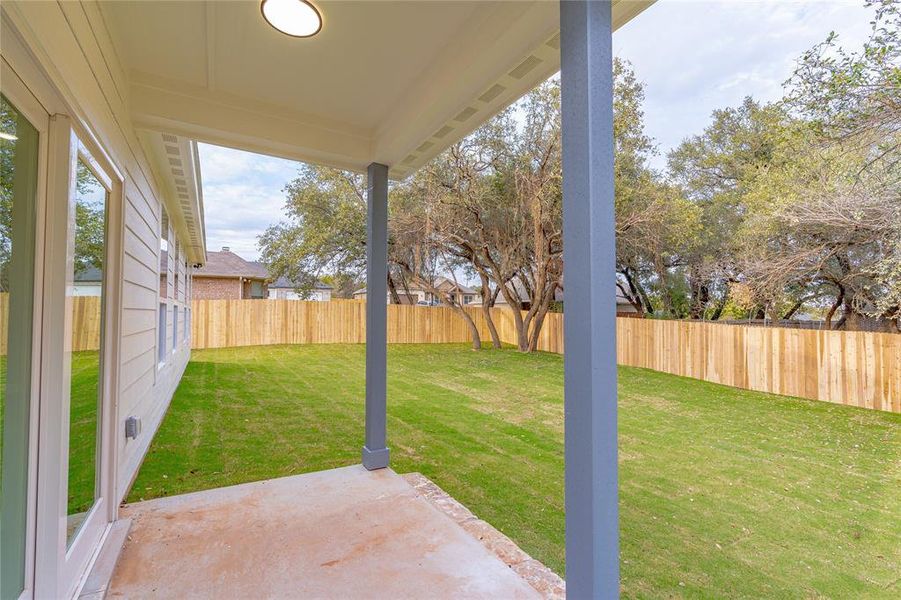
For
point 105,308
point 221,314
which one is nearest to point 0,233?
point 105,308

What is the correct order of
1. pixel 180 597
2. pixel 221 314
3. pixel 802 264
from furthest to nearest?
pixel 221 314 < pixel 802 264 < pixel 180 597

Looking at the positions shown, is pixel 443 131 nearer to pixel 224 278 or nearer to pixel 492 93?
pixel 492 93

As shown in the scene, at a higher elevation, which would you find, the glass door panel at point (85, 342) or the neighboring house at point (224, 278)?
→ the neighboring house at point (224, 278)

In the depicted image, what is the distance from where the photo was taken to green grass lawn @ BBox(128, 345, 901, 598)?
246 centimetres

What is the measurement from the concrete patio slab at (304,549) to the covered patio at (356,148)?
0.01 meters

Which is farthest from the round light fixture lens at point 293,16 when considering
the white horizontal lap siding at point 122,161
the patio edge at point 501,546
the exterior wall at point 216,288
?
the exterior wall at point 216,288

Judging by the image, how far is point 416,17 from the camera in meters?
1.87

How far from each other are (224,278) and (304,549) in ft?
68.3

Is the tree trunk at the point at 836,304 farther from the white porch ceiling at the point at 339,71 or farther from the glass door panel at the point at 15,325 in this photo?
the glass door panel at the point at 15,325

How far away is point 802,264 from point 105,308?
10474mm

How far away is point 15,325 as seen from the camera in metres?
1.30

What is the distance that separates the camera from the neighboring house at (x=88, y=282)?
5.89ft

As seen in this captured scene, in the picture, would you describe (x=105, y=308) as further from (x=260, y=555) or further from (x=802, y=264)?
(x=802, y=264)

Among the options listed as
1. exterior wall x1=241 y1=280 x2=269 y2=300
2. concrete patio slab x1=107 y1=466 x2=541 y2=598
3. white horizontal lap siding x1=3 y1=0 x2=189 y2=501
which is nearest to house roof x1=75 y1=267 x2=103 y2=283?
white horizontal lap siding x1=3 y1=0 x2=189 y2=501
